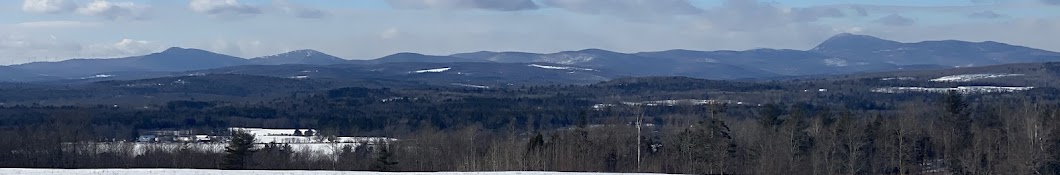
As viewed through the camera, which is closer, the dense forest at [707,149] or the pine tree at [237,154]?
the pine tree at [237,154]

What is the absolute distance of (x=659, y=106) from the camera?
135 metres

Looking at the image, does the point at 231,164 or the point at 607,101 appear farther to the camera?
the point at 607,101

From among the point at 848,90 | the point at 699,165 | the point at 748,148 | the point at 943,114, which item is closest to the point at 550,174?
the point at 699,165

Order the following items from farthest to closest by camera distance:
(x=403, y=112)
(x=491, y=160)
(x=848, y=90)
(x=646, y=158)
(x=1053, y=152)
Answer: (x=848, y=90)
(x=403, y=112)
(x=646, y=158)
(x=491, y=160)
(x=1053, y=152)

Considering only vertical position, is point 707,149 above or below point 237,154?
above

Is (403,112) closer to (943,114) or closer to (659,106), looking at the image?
(659,106)

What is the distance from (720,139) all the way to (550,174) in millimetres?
19399

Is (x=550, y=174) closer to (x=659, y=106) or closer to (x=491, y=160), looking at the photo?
(x=491, y=160)

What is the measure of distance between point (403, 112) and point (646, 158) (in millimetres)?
73084

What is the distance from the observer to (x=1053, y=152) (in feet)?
166

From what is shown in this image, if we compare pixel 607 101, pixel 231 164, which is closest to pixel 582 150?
pixel 231 164

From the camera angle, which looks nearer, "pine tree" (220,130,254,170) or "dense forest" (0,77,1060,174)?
→ "pine tree" (220,130,254,170)

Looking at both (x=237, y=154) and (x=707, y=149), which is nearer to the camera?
(x=707, y=149)

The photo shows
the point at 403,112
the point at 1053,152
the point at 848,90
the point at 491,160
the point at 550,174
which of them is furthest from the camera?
the point at 848,90
